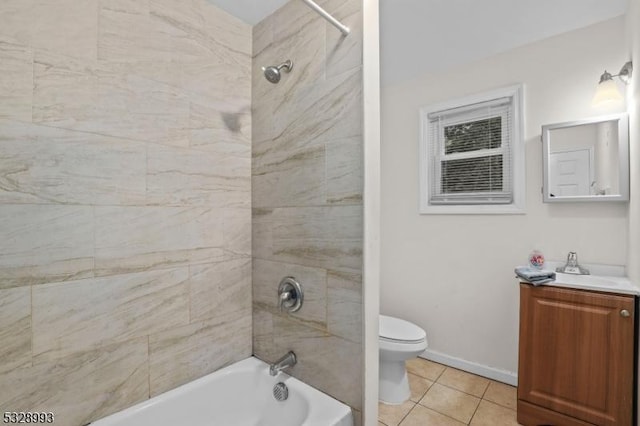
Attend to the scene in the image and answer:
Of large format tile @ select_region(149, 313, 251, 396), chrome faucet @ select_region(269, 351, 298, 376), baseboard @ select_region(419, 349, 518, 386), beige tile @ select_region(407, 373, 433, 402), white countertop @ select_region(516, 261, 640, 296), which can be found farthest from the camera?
baseboard @ select_region(419, 349, 518, 386)

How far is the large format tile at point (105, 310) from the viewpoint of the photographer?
103cm

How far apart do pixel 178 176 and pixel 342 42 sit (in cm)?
97

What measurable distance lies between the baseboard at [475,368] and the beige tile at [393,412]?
663 millimetres

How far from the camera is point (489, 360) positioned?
2217 mm

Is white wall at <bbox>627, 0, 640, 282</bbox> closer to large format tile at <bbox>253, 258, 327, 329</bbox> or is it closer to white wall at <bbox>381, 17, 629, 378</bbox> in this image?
white wall at <bbox>381, 17, 629, 378</bbox>

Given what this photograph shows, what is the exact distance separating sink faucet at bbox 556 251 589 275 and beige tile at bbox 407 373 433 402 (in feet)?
4.08

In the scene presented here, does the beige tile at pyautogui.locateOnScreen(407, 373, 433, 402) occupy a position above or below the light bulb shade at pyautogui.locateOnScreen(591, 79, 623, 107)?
below

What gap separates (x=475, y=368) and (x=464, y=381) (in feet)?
0.55

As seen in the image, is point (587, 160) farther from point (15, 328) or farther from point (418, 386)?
point (15, 328)

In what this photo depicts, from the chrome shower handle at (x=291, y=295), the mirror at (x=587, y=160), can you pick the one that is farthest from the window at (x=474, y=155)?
the chrome shower handle at (x=291, y=295)

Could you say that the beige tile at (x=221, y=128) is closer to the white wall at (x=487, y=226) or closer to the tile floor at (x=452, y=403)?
the white wall at (x=487, y=226)

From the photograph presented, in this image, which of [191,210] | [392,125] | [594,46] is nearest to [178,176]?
[191,210]

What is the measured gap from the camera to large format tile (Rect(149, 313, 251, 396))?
50.9 inches

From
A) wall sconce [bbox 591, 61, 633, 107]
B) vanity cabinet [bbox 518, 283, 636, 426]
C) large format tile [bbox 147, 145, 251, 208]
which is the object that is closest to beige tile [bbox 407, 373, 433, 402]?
vanity cabinet [bbox 518, 283, 636, 426]
